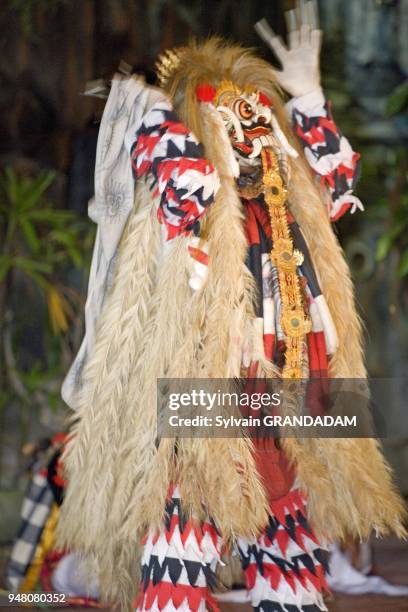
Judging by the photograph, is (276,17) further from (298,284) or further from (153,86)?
(298,284)

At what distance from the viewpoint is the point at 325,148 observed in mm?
1652

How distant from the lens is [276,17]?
1971 millimetres

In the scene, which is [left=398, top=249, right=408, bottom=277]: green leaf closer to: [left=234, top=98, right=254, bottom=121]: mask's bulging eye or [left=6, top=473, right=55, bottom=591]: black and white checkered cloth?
[left=234, top=98, right=254, bottom=121]: mask's bulging eye

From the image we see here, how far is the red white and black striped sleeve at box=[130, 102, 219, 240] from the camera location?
145 centimetres

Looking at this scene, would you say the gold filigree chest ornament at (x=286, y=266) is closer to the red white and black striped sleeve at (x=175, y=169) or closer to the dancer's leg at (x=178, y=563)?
the red white and black striped sleeve at (x=175, y=169)

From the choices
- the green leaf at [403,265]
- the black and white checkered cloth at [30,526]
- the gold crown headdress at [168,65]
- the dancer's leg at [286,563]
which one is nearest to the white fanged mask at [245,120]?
the gold crown headdress at [168,65]

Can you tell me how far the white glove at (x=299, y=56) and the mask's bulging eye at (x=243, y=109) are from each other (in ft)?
→ 0.40

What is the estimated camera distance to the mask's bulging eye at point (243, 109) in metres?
1.58

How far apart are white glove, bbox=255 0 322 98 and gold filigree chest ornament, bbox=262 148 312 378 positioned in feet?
0.53

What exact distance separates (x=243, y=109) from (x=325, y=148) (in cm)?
18

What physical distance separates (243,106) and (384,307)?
0.95 m

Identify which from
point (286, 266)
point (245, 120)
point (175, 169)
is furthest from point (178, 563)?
point (245, 120)

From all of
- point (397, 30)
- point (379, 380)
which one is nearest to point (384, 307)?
point (379, 380)

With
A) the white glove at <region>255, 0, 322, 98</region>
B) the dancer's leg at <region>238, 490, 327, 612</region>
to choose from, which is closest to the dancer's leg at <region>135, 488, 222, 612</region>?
the dancer's leg at <region>238, 490, 327, 612</region>
